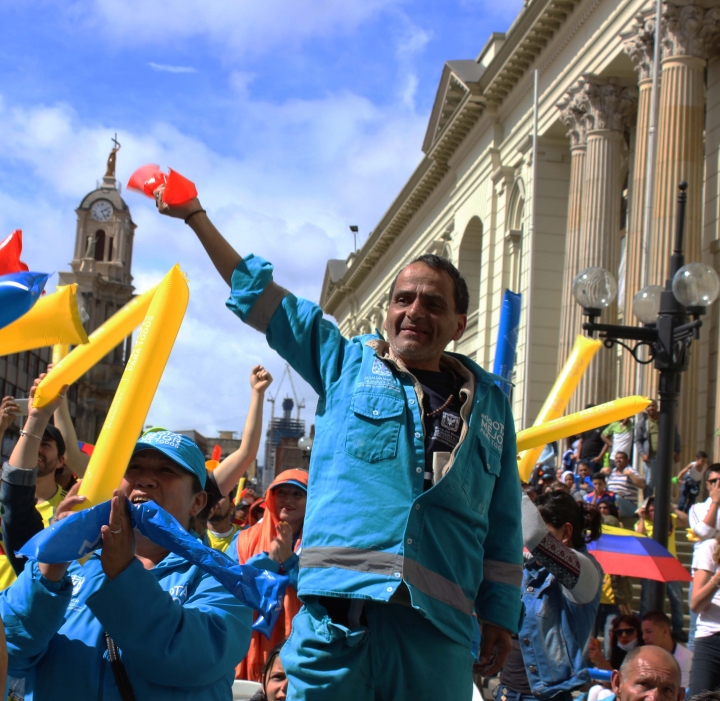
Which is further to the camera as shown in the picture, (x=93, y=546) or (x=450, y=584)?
(x=450, y=584)

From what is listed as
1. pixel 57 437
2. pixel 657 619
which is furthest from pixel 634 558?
pixel 57 437

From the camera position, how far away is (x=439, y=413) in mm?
3207

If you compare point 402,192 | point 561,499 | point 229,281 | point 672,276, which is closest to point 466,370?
point 229,281

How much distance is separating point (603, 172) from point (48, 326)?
21553mm

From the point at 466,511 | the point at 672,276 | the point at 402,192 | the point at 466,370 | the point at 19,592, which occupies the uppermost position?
the point at 402,192

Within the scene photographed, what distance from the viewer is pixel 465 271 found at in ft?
122

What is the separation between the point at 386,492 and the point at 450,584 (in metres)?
0.32

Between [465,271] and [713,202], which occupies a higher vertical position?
[465,271]

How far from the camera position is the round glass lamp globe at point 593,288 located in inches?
461

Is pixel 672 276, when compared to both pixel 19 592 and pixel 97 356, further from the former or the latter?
pixel 19 592

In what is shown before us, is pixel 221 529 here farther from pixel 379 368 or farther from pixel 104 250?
pixel 104 250

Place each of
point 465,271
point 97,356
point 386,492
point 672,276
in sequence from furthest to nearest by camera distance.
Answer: point 465,271 → point 672,276 → point 97,356 → point 386,492

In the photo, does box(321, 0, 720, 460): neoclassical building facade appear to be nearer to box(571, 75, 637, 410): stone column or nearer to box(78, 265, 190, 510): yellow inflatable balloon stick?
box(571, 75, 637, 410): stone column

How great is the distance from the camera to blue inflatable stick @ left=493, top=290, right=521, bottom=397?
21.8 feet
